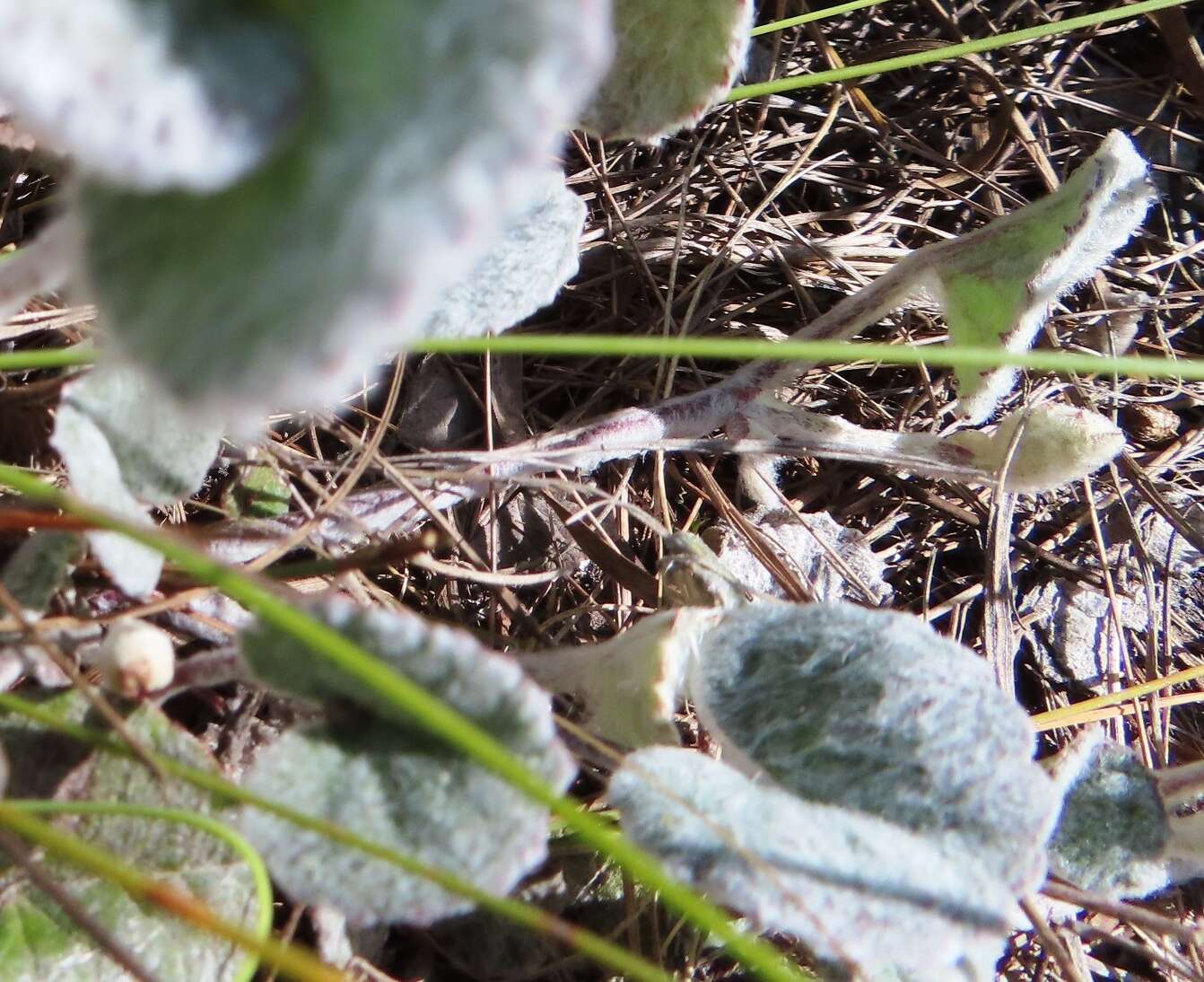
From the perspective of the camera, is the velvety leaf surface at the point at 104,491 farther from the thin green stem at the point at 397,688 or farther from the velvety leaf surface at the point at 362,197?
the velvety leaf surface at the point at 362,197

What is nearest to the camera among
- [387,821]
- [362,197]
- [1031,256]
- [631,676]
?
[362,197]

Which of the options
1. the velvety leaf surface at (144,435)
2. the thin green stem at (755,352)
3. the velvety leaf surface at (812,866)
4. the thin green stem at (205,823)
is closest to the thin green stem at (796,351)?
the thin green stem at (755,352)

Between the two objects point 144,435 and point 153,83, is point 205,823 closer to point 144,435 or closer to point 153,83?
point 144,435

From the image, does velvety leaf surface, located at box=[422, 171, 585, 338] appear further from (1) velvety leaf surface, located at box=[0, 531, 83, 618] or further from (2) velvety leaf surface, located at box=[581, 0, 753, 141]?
(1) velvety leaf surface, located at box=[0, 531, 83, 618]

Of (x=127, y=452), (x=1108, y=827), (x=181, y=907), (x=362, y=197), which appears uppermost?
(x=362, y=197)

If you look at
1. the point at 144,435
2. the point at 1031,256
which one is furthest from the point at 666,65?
the point at 144,435

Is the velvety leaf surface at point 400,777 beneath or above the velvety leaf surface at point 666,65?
beneath
